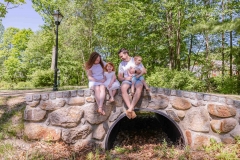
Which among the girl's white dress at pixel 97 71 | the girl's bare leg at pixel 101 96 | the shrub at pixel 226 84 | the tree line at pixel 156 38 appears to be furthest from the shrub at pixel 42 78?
the shrub at pixel 226 84

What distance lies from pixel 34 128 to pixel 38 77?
9.89 meters

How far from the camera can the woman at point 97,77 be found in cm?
447

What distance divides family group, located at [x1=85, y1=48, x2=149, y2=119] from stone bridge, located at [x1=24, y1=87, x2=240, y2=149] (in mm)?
246

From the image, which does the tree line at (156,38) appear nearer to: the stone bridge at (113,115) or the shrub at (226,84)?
the shrub at (226,84)

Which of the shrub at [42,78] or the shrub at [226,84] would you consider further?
the shrub at [42,78]

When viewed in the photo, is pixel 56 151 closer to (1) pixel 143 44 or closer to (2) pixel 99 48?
(1) pixel 143 44

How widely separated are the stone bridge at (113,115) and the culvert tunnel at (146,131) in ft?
1.56

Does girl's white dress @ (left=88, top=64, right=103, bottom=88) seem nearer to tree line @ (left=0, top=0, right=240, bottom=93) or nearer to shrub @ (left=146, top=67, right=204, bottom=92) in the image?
tree line @ (left=0, top=0, right=240, bottom=93)

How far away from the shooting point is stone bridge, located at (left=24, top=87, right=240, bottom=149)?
461 centimetres

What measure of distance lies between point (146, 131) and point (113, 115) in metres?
2.85

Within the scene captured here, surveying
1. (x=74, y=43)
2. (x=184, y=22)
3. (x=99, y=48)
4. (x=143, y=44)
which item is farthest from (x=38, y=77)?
(x=184, y=22)

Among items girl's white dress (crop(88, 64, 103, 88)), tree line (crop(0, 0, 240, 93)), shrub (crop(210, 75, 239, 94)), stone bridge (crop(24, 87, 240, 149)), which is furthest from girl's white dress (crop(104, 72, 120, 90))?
shrub (crop(210, 75, 239, 94))

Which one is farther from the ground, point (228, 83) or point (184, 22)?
point (184, 22)

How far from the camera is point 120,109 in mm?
4816
